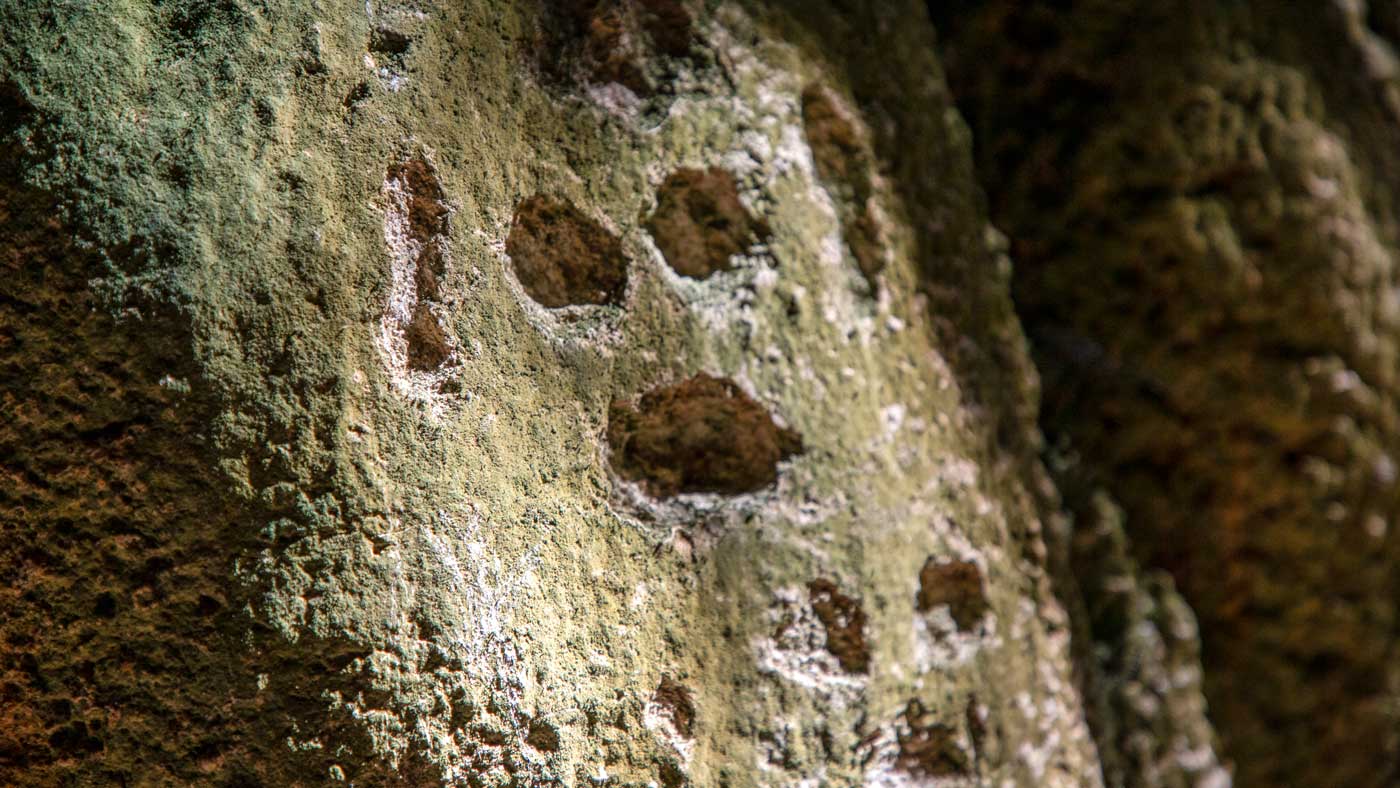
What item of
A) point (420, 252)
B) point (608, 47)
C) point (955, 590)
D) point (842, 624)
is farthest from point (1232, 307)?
point (420, 252)

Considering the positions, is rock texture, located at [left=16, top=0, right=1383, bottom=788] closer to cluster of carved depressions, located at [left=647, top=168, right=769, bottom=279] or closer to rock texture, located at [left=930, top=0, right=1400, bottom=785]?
cluster of carved depressions, located at [left=647, top=168, right=769, bottom=279]

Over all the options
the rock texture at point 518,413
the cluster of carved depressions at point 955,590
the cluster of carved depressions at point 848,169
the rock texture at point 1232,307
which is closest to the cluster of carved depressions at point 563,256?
the rock texture at point 518,413

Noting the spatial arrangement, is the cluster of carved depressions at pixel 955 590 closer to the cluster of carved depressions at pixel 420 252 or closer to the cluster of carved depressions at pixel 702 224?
the cluster of carved depressions at pixel 702 224

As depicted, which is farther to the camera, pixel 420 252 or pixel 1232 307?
pixel 1232 307

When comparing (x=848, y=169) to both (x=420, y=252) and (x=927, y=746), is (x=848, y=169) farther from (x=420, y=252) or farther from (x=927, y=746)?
(x=927, y=746)

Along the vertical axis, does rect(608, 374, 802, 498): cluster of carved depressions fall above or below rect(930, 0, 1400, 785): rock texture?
below

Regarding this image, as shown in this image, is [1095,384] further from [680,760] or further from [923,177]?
[680,760]

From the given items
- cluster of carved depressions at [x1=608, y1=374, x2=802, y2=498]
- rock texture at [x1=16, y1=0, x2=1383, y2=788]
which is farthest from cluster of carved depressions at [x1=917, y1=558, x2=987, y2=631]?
cluster of carved depressions at [x1=608, y1=374, x2=802, y2=498]
